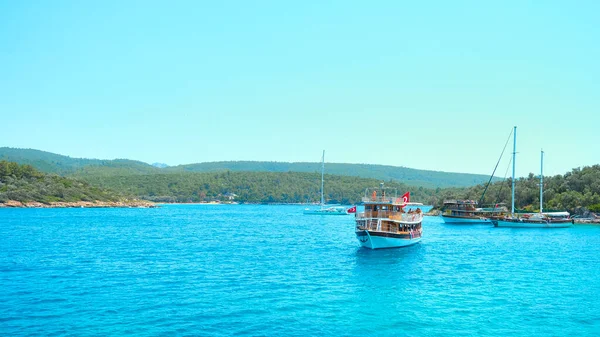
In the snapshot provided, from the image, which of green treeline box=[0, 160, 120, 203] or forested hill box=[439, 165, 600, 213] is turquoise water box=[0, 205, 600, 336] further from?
green treeline box=[0, 160, 120, 203]

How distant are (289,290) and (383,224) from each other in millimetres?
26489

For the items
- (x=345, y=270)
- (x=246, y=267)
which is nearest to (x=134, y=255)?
(x=246, y=267)

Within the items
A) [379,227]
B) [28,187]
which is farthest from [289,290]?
[28,187]

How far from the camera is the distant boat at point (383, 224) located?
194ft

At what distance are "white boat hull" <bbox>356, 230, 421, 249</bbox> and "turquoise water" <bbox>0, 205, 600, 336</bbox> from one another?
1.00 metres

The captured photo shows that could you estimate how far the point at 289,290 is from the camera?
36250 mm

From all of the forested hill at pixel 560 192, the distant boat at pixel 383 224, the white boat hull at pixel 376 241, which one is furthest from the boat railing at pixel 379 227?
the forested hill at pixel 560 192

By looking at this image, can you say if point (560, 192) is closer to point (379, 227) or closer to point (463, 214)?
point (463, 214)

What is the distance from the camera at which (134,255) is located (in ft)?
176

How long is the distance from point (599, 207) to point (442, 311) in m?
115

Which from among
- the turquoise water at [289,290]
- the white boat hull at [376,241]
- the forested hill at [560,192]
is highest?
the forested hill at [560,192]

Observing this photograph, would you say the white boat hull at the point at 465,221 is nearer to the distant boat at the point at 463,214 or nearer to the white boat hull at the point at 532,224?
the distant boat at the point at 463,214

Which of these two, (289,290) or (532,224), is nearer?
(289,290)

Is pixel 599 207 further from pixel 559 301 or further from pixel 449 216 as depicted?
pixel 559 301
